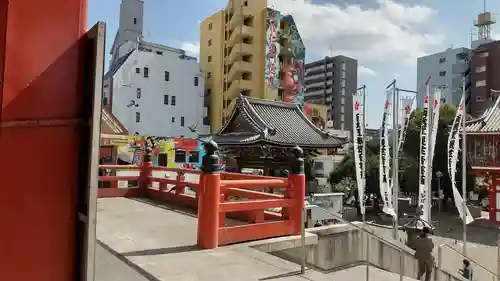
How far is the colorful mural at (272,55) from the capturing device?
1916 inches

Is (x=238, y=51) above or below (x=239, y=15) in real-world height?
below

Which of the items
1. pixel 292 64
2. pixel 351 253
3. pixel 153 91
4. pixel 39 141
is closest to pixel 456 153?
pixel 351 253

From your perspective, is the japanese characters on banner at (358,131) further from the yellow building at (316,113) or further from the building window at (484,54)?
the building window at (484,54)

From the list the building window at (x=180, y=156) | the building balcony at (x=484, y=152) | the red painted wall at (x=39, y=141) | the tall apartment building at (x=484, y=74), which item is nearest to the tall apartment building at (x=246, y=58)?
the building window at (x=180, y=156)

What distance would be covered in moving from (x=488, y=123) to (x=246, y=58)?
3001 cm

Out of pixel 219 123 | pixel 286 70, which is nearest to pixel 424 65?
pixel 286 70

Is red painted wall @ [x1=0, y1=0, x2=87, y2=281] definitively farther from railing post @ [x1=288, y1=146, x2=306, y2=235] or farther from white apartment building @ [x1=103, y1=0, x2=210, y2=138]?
white apartment building @ [x1=103, y1=0, x2=210, y2=138]

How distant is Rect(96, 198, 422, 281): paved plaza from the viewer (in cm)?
532

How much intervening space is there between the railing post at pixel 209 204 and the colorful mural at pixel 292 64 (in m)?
44.4

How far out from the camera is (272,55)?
4900 cm

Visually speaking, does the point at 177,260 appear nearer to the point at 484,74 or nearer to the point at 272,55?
the point at 272,55

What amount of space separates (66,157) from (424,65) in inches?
2940

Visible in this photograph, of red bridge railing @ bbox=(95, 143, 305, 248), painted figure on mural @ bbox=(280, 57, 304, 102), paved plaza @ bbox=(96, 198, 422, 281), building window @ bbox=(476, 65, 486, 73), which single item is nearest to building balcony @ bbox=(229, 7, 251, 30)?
painted figure on mural @ bbox=(280, 57, 304, 102)

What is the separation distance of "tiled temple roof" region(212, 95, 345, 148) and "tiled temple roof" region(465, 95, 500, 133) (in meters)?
11.4
